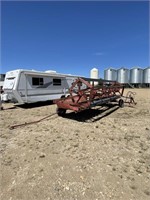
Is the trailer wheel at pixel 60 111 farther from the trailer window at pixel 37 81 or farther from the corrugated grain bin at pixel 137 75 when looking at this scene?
the corrugated grain bin at pixel 137 75

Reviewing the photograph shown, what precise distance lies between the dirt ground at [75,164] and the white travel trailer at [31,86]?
179 inches

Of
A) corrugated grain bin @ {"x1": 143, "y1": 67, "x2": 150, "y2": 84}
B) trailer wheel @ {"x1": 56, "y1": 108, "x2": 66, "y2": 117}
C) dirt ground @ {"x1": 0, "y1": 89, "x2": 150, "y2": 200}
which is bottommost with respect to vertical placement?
dirt ground @ {"x1": 0, "y1": 89, "x2": 150, "y2": 200}

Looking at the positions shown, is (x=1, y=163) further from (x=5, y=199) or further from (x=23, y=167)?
(x=5, y=199)

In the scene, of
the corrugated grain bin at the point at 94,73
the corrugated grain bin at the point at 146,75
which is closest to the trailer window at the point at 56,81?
the corrugated grain bin at the point at 94,73

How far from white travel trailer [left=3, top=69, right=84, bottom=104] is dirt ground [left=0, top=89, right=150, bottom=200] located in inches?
179

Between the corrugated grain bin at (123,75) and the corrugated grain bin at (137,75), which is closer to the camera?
the corrugated grain bin at (137,75)

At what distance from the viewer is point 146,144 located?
4184 mm

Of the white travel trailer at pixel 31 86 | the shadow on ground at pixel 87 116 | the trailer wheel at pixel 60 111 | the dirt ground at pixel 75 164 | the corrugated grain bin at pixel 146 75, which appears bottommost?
the dirt ground at pixel 75 164

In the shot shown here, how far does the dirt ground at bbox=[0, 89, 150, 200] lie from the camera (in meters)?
2.44

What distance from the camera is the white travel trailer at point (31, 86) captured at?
9508 millimetres

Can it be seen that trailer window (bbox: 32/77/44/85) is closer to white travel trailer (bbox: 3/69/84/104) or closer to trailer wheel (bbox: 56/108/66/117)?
white travel trailer (bbox: 3/69/84/104)

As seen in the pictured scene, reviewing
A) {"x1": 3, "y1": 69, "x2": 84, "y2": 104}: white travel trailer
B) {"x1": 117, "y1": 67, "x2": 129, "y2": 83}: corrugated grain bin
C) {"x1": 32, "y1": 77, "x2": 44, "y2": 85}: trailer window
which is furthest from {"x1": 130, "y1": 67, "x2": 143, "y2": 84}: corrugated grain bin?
{"x1": 32, "y1": 77, "x2": 44, "y2": 85}: trailer window

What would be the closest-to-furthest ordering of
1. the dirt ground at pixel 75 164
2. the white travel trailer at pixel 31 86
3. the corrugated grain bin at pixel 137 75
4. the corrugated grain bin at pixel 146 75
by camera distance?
1. the dirt ground at pixel 75 164
2. the white travel trailer at pixel 31 86
3. the corrugated grain bin at pixel 146 75
4. the corrugated grain bin at pixel 137 75

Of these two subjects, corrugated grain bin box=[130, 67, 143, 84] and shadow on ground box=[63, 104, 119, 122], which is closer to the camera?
shadow on ground box=[63, 104, 119, 122]
